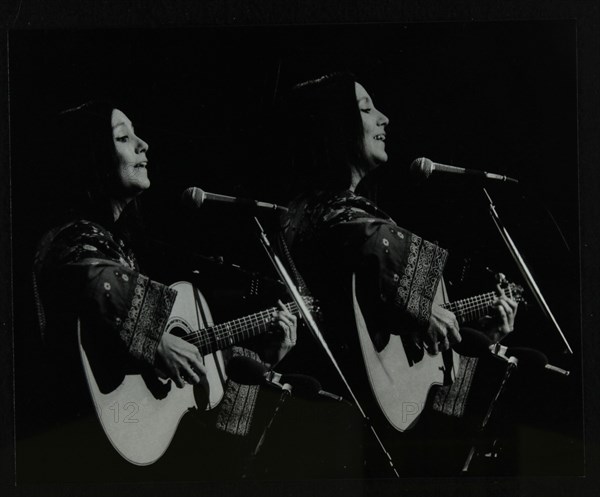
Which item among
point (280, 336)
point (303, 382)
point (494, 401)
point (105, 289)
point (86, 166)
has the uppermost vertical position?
point (86, 166)

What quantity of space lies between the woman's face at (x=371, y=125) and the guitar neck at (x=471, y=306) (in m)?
0.38

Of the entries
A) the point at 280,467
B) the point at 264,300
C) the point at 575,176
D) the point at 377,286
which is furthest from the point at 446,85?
the point at 280,467

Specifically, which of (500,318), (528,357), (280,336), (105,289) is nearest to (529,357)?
(528,357)

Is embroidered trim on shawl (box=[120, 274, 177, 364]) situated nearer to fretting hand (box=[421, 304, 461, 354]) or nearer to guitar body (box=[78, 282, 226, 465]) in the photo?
guitar body (box=[78, 282, 226, 465])

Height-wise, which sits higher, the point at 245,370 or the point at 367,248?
the point at 367,248

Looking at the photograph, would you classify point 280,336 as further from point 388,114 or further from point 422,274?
point 388,114

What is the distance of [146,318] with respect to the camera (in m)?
1.53

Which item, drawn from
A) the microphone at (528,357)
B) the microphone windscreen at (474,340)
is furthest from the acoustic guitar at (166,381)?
the microphone at (528,357)

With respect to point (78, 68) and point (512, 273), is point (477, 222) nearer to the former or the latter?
point (512, 273)

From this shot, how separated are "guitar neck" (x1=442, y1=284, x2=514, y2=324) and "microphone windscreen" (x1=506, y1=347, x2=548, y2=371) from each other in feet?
0.38

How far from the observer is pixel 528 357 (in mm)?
1589

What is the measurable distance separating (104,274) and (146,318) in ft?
0.46

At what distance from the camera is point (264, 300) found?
1555mm

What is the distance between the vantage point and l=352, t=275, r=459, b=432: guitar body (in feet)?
5.13
